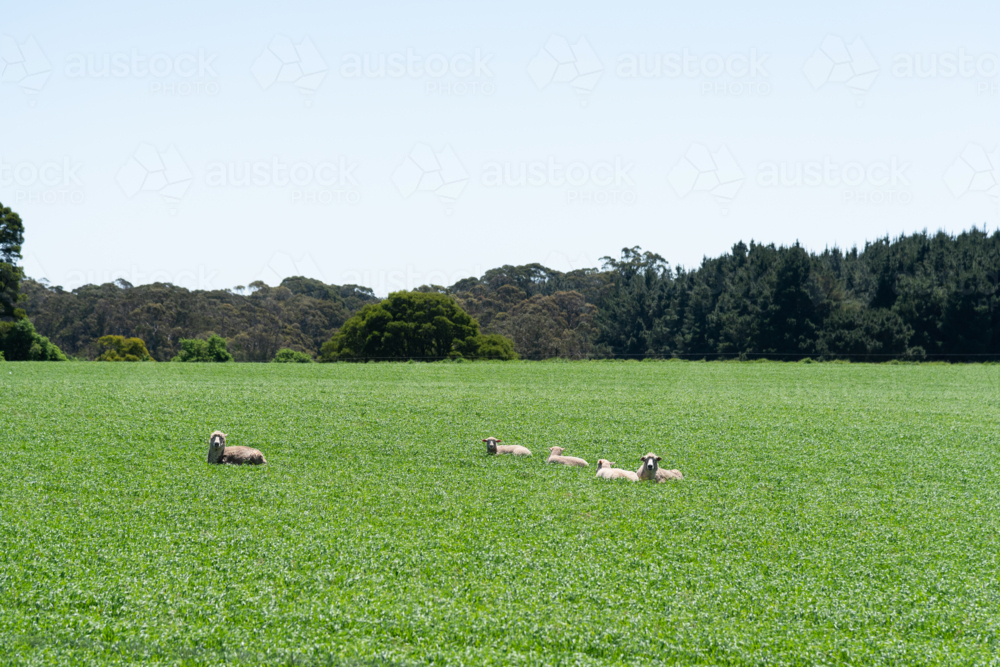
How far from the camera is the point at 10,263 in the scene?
160 feet

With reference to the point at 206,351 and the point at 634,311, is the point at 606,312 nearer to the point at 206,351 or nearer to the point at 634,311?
the point at 634,311

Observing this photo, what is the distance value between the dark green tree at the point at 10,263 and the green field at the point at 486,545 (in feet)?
120

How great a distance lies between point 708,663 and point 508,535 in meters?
3.17

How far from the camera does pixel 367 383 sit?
96.9 feet

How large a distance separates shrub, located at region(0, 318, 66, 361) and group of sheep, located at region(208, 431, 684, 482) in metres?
42.0

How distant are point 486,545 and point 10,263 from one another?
5198 centimetres

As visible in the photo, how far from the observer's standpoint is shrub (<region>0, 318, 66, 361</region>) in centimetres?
4647

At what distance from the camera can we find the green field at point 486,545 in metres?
5.57

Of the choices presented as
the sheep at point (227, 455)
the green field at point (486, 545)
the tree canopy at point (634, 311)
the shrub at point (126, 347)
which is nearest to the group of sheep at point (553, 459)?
the sheep at point (227, 455)

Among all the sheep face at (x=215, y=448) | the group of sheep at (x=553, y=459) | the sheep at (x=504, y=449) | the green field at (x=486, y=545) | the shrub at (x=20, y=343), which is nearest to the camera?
the green field at (x=486, y=545)

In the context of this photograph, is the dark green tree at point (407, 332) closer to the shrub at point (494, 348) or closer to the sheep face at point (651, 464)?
the shrub at point (494, 348)

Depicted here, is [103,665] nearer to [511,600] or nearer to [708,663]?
[511,600]

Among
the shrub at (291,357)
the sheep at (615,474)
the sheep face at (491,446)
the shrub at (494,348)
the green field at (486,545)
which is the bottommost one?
the green field at (486,545)

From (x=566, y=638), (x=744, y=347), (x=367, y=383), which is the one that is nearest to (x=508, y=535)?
(x=566, y=638)
